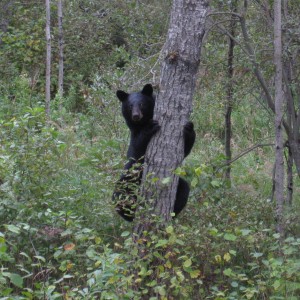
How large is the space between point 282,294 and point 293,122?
305cm

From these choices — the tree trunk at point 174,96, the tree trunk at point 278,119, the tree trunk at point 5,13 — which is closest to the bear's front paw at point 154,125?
the tree trunk at point 174,96

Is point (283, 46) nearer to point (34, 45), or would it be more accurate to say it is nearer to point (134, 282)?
point (134, 282)

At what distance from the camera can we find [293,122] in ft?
25.2

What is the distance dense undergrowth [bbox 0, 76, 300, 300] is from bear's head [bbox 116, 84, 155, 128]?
56 cm

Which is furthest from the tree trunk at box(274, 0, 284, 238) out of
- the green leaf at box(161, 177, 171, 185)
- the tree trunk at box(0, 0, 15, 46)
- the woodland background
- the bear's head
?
the tree trunk at box(0, 0, 15, 46)

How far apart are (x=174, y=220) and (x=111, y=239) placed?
0.79 meters

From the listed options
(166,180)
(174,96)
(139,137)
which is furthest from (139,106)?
(166,180)

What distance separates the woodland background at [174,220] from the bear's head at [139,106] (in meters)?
0.60

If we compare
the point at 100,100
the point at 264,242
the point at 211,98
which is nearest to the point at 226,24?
the point at 211,98

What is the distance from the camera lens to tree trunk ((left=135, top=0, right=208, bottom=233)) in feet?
18.6

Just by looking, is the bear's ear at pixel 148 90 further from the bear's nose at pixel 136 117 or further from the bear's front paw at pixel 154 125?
the bear's front paw at pixel 154 125

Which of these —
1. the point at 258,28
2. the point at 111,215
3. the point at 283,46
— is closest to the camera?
the point at 111,215

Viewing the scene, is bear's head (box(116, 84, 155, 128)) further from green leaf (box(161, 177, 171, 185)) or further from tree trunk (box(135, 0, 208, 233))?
green leaf (box(161, 177, 171, 185))

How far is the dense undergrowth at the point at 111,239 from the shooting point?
4.75 meters
